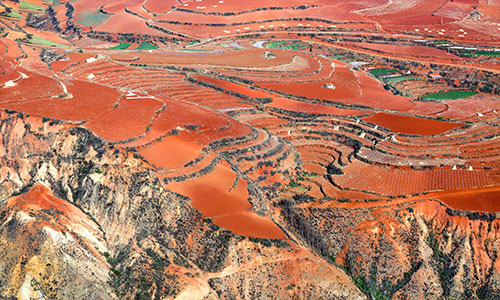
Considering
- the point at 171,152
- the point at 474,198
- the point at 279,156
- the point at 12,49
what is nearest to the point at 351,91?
the point at 279,156

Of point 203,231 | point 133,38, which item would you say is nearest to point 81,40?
point 133,38

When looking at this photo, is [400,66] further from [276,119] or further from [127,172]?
[127,172]

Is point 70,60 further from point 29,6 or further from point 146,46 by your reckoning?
point 29,6

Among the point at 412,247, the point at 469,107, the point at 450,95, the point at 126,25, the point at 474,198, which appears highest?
the point at 474,198

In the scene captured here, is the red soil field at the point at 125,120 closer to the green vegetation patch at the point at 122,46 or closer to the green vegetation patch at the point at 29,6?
the green vegetation patch at the point at 122,46

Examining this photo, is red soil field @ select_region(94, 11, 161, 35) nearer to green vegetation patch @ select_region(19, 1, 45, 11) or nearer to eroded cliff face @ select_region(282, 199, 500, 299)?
green vegetation patch @ select_region(19, 1, 45, 11)

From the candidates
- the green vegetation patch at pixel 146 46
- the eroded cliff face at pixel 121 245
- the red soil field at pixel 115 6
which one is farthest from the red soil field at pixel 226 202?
the red soil field at pixel 115 6
